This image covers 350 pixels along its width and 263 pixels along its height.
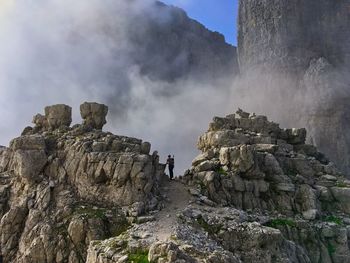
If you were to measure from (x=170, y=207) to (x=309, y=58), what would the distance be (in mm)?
81801

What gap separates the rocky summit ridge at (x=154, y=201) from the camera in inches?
1478

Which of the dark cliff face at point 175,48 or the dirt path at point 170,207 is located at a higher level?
the dark cliff face at point 175,48

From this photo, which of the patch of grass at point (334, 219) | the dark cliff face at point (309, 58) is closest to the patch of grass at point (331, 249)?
the patch of grass at point (334, 219)

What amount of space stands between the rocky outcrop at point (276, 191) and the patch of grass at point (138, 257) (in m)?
8.58

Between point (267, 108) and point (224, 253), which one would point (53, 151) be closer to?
point (224, 253)

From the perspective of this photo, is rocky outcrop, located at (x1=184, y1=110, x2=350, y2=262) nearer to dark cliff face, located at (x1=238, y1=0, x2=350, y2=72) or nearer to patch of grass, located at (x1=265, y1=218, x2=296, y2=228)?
patch of grass, located at (x1=265, y1=218, x2=296, y2=228)

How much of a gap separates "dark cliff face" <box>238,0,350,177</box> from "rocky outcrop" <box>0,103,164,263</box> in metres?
63.5

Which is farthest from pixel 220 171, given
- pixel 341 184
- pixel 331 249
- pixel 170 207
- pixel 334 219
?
pixel 341 184

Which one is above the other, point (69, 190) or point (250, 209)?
point (69, 190)

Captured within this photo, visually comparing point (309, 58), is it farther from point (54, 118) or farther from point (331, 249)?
point (54, 118)

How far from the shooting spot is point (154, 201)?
43000mm

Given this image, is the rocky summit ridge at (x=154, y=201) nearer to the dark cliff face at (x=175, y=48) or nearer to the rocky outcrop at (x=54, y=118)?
the rocky outcrop at (x=54, y=118)

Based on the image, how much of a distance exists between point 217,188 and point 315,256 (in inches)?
486

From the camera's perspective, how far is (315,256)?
46625 millimetres
